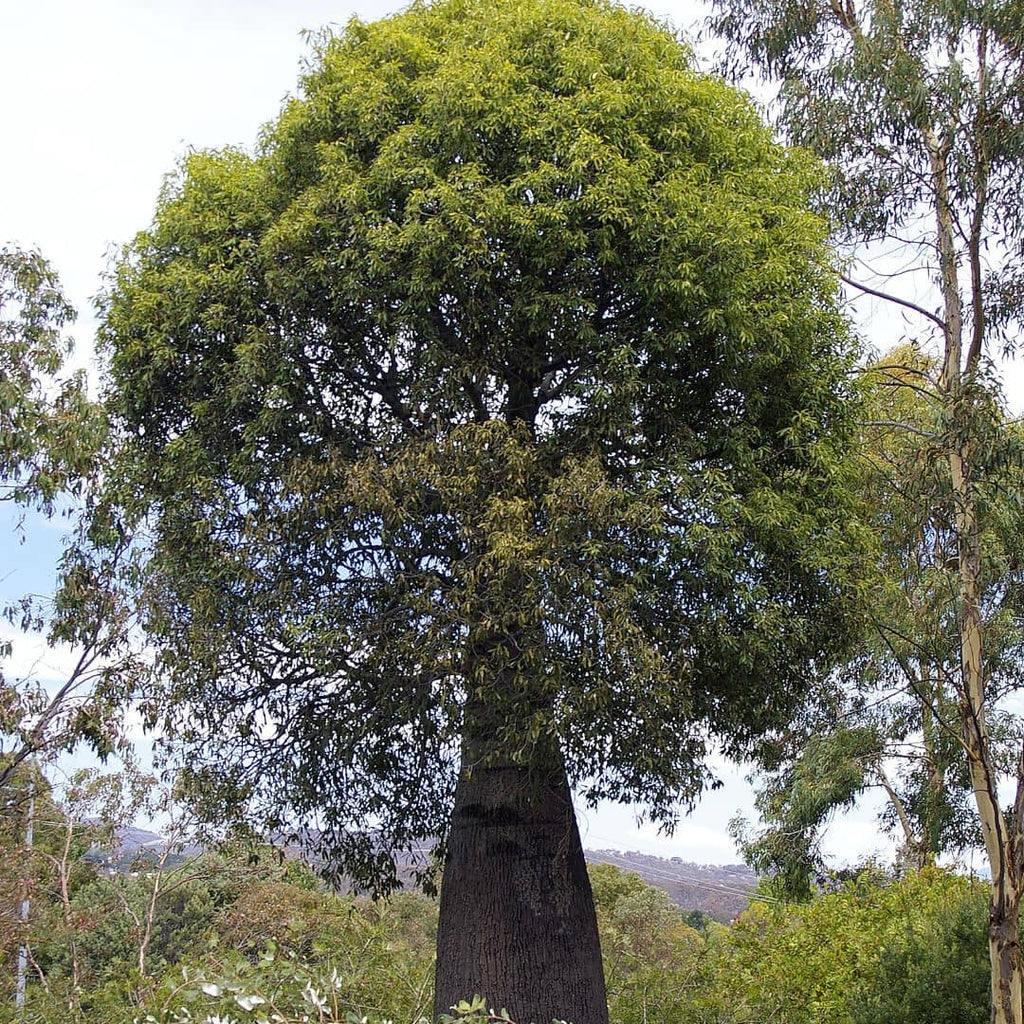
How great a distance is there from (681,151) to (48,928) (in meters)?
12.9

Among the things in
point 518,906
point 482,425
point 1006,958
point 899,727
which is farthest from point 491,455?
point 899,727

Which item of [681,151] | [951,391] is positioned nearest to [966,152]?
[951,391]

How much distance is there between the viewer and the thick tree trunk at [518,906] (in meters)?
8.19

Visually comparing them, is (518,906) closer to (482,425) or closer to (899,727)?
(482,425)

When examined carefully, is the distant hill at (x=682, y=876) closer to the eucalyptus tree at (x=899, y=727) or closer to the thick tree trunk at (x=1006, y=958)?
the eucalyptus tree at (x=899, y=727)

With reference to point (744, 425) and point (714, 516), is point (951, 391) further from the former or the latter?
point (714, 516)

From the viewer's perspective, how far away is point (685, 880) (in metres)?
29.0

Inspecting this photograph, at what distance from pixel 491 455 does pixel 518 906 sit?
3492 millimetres

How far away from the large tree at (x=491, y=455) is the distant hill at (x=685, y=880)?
15.8 m

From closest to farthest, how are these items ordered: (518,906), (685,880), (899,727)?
(518,906)
(899,727)
(685,880)

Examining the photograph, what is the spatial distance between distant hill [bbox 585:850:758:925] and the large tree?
51.8 feet

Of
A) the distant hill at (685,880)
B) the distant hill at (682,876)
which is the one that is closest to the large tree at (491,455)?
the distant hill at (682,876)

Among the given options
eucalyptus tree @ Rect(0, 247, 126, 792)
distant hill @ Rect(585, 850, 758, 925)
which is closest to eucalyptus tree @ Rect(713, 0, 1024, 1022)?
eucalyptus tree @ Rect(0, 247, 126, 792)

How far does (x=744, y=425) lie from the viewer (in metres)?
8.52
